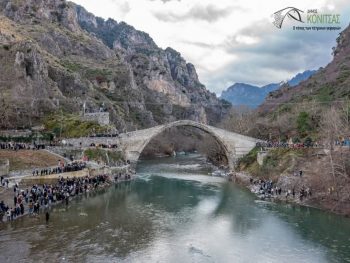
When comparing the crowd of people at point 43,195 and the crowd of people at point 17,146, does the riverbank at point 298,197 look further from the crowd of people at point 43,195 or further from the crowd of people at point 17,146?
the crowd of people at point 17,146

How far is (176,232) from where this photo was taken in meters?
29.7

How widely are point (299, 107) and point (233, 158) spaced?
14.0 metres

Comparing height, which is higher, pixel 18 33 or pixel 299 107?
pixel 18 33

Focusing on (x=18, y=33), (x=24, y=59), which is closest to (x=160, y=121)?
(x=18, y=33)

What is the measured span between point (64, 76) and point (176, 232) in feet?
243

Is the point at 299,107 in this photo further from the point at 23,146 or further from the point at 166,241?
the point at 166,241

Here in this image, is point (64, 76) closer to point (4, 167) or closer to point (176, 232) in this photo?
point (4, 167)

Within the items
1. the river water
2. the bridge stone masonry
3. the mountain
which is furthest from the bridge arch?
the river water

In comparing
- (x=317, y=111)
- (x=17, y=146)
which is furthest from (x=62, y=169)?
(x=317, y=111)

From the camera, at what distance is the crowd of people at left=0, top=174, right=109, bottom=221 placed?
30453mm

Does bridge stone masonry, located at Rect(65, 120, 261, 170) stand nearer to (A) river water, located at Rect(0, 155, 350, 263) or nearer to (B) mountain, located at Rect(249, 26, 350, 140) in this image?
(B) mountain, located at Rect(249, 26, 350, 140)

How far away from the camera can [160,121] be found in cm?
15350

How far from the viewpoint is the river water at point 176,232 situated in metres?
24.3

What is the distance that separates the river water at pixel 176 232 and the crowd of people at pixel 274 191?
6.11 ft
